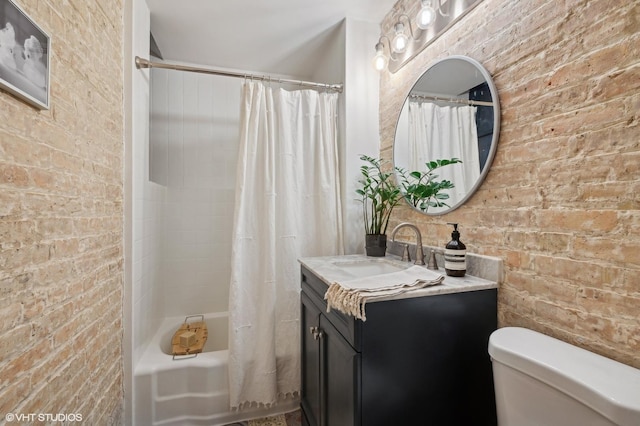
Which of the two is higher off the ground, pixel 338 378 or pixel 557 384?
pixel 557 384

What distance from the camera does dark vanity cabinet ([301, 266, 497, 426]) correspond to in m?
0.94

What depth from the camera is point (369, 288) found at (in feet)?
3.18

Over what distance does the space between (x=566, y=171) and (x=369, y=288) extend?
0.71 meters

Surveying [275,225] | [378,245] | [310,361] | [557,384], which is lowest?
[310,361]

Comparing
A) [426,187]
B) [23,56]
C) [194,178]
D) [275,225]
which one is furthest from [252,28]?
[426,187]

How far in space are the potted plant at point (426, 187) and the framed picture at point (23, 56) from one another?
1.54 metres

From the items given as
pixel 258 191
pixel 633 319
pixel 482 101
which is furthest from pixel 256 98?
pixel 633 319

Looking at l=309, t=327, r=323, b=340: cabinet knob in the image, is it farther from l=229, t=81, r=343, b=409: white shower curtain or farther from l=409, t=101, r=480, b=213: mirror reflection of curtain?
l=409, t=101, r=480, b=213: mirror reflection of curtain

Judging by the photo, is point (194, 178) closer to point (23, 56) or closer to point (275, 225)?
point (275, 225)

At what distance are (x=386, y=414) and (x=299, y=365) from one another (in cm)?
95

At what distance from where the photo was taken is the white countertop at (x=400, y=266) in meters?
0.99

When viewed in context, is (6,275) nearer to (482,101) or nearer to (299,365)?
(299,365)

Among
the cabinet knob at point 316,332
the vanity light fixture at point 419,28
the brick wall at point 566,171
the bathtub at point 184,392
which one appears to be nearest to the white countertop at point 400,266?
the brick wall at point 566,171

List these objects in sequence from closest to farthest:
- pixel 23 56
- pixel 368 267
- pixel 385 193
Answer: pixel 23 56, pixel 368 267, pixel 385 193
